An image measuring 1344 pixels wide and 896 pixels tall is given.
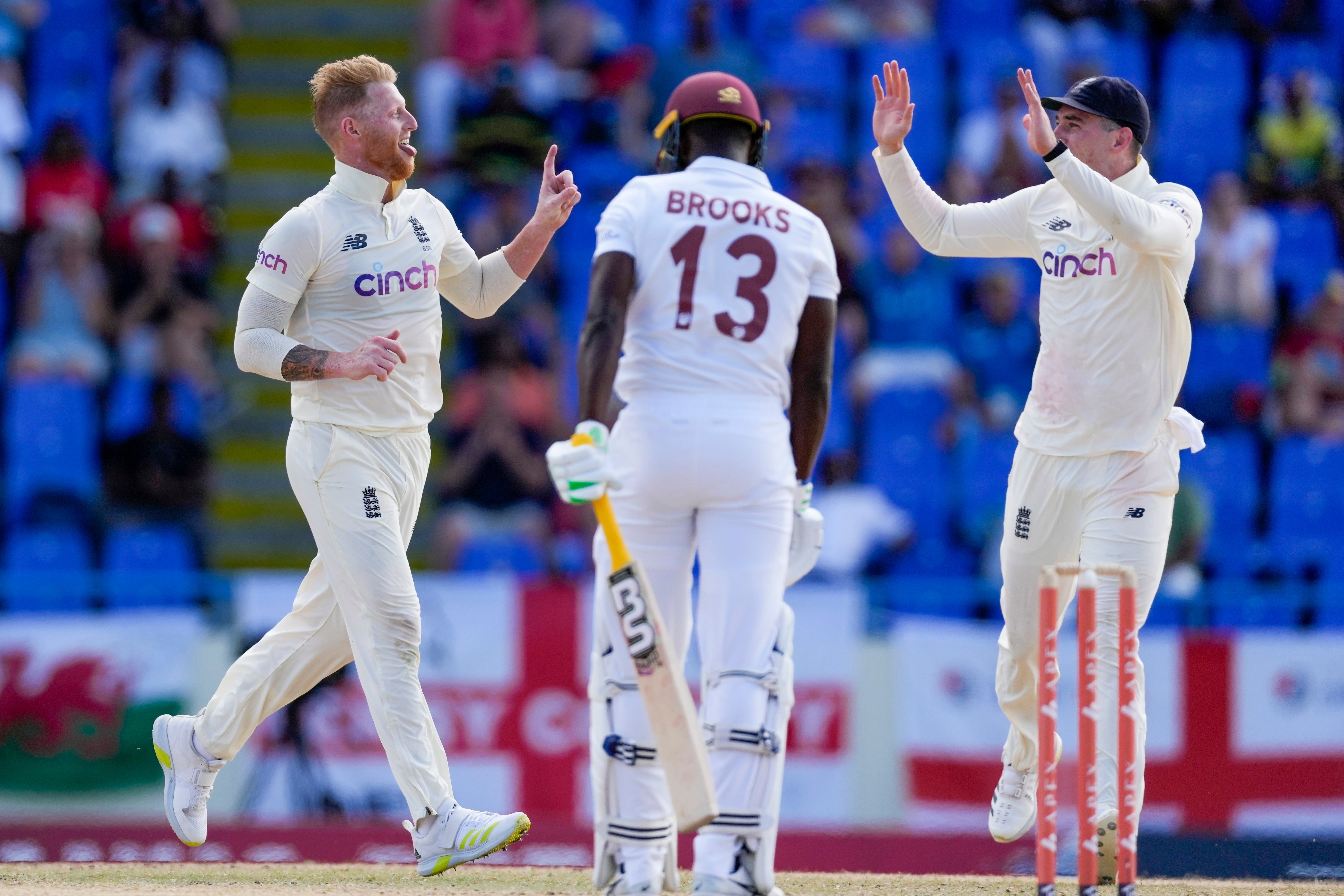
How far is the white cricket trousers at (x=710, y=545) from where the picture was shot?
491 centimetres

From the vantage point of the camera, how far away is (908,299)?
11.8m

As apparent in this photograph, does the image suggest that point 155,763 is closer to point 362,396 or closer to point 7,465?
point 7,465

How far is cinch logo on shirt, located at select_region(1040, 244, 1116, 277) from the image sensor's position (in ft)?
19.5

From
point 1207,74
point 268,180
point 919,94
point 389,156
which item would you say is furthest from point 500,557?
point 1207,74

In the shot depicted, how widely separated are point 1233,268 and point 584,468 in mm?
8362

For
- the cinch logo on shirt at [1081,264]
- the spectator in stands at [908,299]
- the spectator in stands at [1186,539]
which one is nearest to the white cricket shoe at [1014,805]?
the cinch logo on shirt at [1081,264]

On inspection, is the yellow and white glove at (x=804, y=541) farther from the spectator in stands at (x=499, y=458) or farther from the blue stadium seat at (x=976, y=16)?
the blue stadium seat at (x=976, y=16)

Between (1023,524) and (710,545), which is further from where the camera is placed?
(1023,524)

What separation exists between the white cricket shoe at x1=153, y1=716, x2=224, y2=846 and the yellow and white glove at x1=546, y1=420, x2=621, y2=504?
2289 mm

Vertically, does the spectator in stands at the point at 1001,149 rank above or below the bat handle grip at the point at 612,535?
above

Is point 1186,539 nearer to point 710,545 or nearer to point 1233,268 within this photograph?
point 1233,268

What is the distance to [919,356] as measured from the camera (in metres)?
11.7

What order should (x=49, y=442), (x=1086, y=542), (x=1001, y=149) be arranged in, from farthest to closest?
(x=1001, y=149) < (x=49, y=442) < (x=1086, y=542)

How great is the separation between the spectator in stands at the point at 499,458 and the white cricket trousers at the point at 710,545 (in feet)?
19.2
